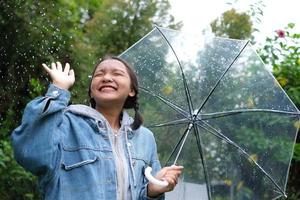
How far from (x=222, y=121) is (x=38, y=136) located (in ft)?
4.96

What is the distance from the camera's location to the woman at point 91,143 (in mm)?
1884

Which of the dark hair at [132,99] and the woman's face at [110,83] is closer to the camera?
the woman's face at [110,83]

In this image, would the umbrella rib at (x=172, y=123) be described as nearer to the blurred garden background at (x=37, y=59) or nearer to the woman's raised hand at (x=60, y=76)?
the woman's raised hand at (x=60, y=76)

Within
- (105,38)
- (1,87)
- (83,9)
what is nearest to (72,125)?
(1,87)

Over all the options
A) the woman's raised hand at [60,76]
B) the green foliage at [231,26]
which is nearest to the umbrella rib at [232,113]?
the woman's raised hand at [60,76]

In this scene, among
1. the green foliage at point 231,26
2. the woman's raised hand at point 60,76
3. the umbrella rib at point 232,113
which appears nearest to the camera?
the woman's raised hand at point 60,76

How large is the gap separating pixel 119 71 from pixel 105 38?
28.8 feet

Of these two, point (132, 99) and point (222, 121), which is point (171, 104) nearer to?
point (222, 121)

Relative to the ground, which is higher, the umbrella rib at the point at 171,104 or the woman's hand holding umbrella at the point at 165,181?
the umbrella rib at the point at 171,104

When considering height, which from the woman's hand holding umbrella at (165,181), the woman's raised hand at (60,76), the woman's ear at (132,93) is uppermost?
the woman's raised hand at (60,76)

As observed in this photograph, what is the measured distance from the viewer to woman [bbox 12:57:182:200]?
1.88 m

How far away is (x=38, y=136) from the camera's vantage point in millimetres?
1873

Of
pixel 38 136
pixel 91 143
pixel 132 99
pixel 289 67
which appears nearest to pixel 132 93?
pixel 132 99

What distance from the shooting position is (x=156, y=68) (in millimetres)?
3361
